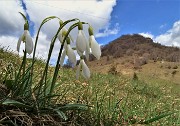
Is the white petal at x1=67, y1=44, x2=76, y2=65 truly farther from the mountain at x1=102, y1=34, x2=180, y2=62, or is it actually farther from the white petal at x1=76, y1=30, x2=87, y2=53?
the mountain at x1=102, y1=34, x2=180, y2=62

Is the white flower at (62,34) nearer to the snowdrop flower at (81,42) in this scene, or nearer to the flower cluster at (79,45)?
the flower cluster at (79,45)

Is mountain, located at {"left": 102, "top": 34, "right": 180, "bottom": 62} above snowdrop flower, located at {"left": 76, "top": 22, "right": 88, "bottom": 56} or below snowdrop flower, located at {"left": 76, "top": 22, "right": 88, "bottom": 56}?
above

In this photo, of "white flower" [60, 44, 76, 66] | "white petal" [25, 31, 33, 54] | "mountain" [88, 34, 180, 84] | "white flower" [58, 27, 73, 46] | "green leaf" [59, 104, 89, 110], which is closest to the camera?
"white petal" [25, 31, 33, 54]

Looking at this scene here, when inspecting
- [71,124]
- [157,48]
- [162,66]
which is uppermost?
[157,48]

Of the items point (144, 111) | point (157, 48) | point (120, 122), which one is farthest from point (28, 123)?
point (157, 48)

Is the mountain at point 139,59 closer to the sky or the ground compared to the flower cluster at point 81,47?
closer to the sky

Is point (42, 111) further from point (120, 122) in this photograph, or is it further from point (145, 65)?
point (145, 65)

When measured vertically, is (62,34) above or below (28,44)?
above

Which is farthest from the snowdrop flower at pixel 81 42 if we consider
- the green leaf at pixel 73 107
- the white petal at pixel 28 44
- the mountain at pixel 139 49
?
the mountain at pixel 139 49

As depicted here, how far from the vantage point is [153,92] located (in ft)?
45.8

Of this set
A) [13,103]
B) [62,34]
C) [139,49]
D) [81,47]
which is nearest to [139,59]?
[139,49]

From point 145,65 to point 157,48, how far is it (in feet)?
26.9

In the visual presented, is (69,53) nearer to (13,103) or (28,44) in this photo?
(28,44)

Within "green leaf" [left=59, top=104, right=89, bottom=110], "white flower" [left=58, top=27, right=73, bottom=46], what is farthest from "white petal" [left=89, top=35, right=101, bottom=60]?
"green leaf" [left=59, top=104, right=89, bottom=110]
